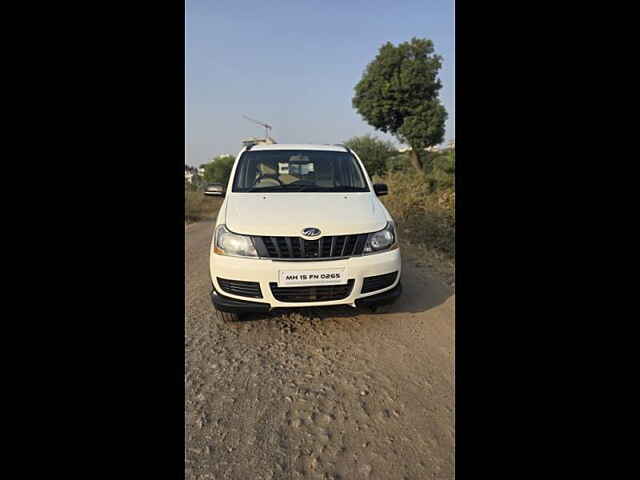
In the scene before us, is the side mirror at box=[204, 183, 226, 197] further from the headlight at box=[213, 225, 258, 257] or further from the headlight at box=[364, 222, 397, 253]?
the headlight at box=[364, 222, 397, 253]

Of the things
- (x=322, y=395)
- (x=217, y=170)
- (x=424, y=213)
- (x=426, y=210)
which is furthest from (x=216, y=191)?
(x=217, y=170)

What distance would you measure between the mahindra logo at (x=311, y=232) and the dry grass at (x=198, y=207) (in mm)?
7526

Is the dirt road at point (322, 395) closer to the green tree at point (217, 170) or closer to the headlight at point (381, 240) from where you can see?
the headlight at point (381, 240)

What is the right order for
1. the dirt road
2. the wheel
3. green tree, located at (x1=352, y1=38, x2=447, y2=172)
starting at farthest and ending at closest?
1. green tree, located at (x1=352, y1=38, x2=447, y2=172)
2. the wheel
3. the dirt road

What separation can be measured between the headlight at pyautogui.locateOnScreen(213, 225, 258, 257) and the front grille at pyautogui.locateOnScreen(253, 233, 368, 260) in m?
0.06

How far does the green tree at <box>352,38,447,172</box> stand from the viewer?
56.3 feet

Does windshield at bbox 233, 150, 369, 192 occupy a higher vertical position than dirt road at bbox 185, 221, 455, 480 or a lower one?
higher

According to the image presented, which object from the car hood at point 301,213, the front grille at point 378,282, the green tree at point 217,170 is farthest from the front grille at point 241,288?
the green tree at point 217,170

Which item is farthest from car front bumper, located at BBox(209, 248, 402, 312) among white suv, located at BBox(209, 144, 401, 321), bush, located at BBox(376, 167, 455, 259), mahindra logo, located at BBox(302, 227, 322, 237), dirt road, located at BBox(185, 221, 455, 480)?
bush, located at BBox(376, 167, 455, 259)

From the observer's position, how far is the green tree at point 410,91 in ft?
56.3

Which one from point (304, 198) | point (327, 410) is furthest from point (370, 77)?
point (327, 410)
